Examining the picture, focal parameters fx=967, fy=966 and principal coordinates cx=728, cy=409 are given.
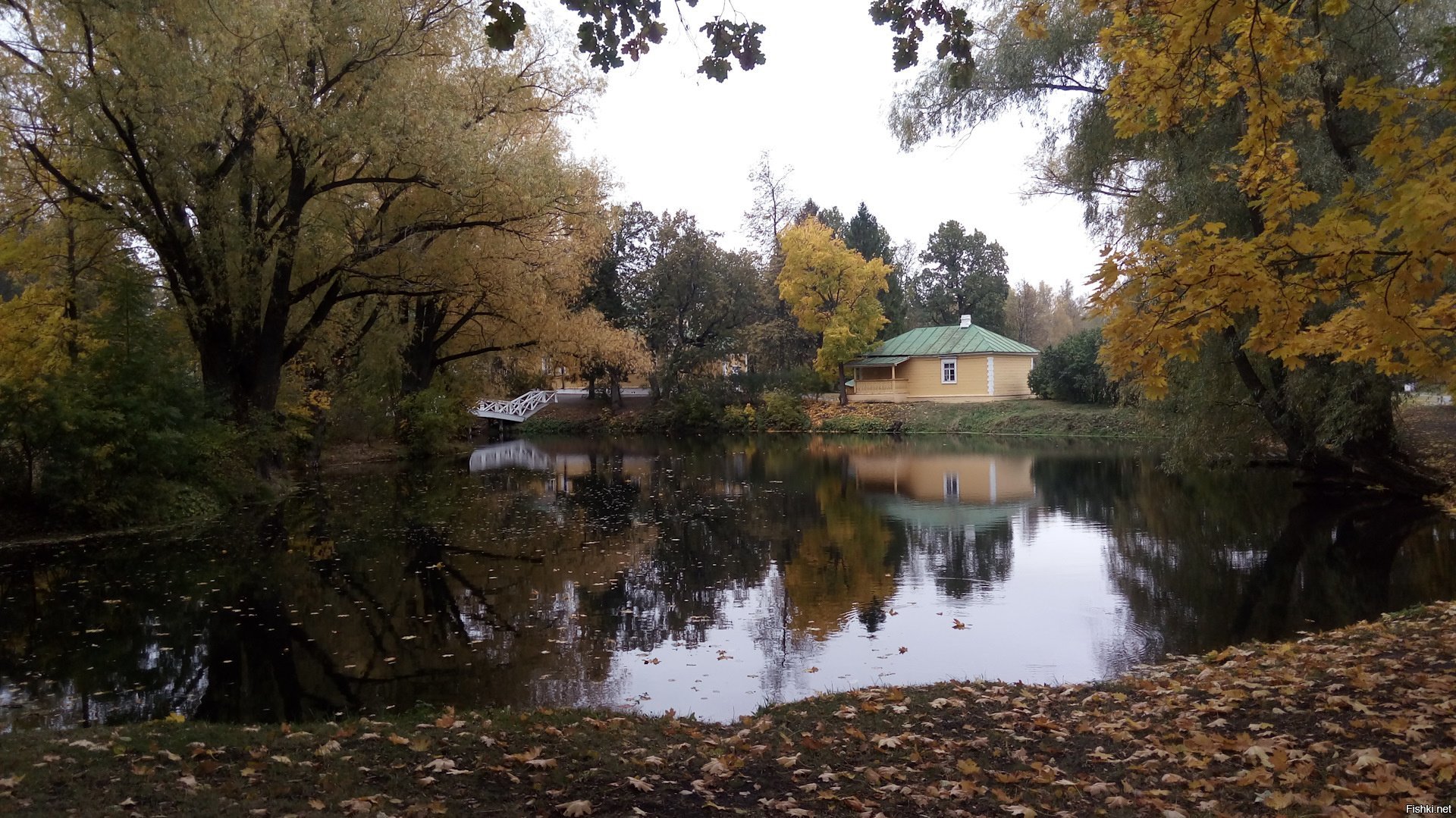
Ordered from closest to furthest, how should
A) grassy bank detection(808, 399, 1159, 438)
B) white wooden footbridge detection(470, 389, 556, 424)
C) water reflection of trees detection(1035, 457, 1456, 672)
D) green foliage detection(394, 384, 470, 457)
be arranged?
water reflection of trees detection(1035, 457, 1456, 672) → green foliage detection(394, 384, 470, 457) → grassy bank detection(808, 399, 1159, 438) → white wooden footbridge detection(470, 389, 556, 424)

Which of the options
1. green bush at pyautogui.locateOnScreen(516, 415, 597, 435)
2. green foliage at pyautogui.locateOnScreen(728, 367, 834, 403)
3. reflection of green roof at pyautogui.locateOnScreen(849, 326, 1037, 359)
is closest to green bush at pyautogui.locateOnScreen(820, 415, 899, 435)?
green foliage at pyautogui.locateOnScreen(728, 367, 834, 403)

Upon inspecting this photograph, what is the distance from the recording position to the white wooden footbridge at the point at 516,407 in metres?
47.8

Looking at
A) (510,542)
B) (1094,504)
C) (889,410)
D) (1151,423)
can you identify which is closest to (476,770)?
(510,542)

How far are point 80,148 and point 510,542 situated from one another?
948 centimetres

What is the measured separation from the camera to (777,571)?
12406 millimetres

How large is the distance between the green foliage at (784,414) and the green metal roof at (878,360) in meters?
5.38

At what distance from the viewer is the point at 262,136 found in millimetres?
18125

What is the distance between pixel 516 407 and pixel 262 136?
32.0 m

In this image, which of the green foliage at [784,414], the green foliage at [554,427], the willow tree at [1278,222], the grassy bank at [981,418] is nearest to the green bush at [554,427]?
the green foliage at [554,427]

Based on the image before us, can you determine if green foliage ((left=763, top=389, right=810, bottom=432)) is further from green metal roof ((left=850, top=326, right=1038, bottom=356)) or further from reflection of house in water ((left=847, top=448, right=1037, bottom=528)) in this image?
reflection of house in water ((left=847, top=448, right=1037, bottom=528))

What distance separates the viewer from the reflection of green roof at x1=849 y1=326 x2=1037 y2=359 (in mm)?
49125

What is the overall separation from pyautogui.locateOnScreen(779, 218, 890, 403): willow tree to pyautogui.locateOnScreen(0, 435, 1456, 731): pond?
1160 inches

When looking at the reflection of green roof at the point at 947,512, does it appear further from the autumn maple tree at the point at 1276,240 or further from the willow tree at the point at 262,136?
the autumn maple tree at the point at 1276,240

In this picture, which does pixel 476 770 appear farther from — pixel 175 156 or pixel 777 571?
pixel 175 156
